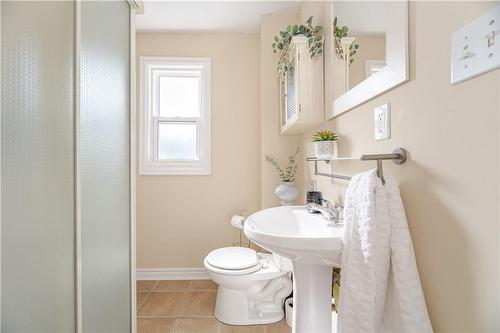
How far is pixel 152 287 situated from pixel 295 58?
2.24m

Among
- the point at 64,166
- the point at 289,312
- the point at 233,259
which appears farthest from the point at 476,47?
the point at 289,312

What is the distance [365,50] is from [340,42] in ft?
0.92

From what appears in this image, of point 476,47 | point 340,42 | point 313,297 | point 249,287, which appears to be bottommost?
point 249,287

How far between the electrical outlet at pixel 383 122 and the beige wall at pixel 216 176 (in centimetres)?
161

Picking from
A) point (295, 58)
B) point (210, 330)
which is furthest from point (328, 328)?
point (295, 58)

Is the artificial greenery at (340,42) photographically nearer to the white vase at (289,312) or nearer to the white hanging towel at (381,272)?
the white hanging towel at (381,272)

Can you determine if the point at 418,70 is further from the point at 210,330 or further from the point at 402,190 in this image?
the point at 210,330

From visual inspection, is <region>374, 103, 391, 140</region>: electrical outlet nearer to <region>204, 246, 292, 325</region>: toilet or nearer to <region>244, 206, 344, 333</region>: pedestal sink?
<region>244, 206, 344, 333</region>: pedestal sink

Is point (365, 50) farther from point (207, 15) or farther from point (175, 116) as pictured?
point (175, 116)

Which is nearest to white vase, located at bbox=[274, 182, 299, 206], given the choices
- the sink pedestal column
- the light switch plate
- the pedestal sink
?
the pedestal sink

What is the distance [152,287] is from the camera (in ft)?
7.67

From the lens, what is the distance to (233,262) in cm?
176

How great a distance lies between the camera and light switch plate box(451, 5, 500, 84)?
0.51 m

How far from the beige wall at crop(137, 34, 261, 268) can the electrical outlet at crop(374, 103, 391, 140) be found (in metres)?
1.61
